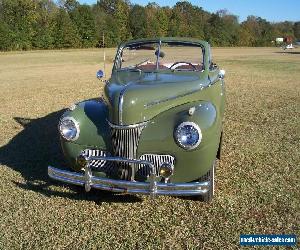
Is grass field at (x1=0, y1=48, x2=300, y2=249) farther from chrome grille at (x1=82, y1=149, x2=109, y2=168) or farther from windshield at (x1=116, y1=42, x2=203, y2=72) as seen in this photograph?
windshield at (x1=116, y1=42, x2=203, y2=72)

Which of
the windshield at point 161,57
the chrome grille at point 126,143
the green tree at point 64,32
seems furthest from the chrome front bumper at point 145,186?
the green tree at point 64,32

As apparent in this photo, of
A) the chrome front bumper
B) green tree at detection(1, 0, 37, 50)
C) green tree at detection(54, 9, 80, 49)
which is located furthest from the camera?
green tree at detection(54, 9, 80, 49)

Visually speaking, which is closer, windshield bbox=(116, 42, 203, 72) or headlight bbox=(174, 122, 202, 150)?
headlight bbox=(174, 122, 202, 150)

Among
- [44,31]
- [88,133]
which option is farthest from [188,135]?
[44,31]

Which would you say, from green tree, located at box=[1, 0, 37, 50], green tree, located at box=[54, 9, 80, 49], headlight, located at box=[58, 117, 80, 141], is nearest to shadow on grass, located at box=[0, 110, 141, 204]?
headlight, located at box=[58, 117, 80, 141]

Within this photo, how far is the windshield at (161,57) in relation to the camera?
18.3 ft

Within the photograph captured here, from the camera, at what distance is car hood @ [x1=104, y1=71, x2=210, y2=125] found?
4207 millimetres

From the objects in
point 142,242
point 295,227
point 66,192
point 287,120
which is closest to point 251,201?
point 295,227

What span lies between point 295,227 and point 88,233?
2092 mm

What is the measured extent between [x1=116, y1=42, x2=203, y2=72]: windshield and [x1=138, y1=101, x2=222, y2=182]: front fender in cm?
143

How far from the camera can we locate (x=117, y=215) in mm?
4273

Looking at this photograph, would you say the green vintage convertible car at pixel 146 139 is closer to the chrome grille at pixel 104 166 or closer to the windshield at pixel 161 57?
the chrome grille at pixel 104 166

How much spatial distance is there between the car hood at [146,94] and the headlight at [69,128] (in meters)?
0.44

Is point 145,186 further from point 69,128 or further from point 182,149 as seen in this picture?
point 69,128
